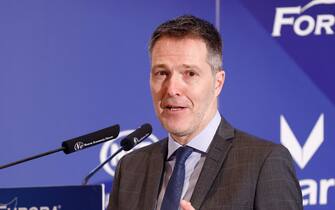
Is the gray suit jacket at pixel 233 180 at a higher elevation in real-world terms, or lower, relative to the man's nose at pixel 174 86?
lower

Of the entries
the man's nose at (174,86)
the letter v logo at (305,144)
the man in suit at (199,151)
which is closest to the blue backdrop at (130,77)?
the letter v logo at (305,144)

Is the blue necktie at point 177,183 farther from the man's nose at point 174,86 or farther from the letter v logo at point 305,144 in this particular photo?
the letter v logo at point 305,144

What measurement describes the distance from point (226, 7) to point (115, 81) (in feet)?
2.40

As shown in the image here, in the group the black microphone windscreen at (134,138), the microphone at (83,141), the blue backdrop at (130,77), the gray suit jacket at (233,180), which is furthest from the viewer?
the blue backdrop at (130,77)

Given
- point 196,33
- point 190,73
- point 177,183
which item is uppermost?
point 196,33

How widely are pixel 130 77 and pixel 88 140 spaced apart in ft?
5.27

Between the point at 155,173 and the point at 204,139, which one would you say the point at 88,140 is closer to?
the point at 155,173

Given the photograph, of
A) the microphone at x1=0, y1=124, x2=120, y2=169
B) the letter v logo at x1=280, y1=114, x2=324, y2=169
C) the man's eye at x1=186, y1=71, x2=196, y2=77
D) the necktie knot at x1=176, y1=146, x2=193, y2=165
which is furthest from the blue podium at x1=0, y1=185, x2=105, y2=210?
the letter v logo at x1=280, y1=114, x2=324, y2=169

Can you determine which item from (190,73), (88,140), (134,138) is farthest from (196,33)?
(134,138)

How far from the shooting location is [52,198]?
2146 mm

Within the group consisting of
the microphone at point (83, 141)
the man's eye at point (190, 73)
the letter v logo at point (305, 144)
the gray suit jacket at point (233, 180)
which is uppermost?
the man's eye at point (190, 73)

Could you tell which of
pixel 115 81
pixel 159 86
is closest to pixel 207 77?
pixel 159 86

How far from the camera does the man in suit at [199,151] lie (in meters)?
2.07

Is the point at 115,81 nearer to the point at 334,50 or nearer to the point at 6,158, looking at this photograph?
the point at 6,158
